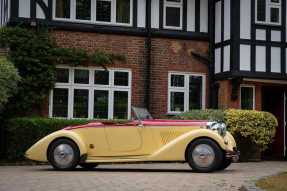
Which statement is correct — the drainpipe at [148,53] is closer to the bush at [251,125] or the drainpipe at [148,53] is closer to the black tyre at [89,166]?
the bush at [251,125]

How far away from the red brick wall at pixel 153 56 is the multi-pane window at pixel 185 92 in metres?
0.21

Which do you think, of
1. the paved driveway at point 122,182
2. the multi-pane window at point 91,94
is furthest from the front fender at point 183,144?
the multi-pane window at point 91,94

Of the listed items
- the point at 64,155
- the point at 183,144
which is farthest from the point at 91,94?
the point at 183,144

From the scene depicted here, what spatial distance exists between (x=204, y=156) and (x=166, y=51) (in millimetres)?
7992

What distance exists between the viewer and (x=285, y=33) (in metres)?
19.2

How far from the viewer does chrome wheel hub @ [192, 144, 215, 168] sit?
12422 mm

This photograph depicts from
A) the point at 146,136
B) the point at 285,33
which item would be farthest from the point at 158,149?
the point at 285,33

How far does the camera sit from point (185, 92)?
20.1m

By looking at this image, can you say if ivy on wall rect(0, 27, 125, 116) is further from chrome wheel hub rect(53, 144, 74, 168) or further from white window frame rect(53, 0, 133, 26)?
chrome wheel hub rect(53, 144, 74, 168)

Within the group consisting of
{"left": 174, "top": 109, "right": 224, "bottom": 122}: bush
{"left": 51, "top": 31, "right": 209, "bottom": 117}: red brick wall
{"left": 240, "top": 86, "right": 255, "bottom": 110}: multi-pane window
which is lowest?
{"left": 174, "top": 109, "right": 224, "bottom": 122}: bush

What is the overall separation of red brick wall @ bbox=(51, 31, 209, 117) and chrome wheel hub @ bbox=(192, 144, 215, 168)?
720 cm

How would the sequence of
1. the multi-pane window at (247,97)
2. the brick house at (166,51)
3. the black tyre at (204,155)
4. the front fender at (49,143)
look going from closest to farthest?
the black tyre at (204,155) → the front fender at (49,143) → the brick house at (166,51) → the multi-pane window at (247,97)

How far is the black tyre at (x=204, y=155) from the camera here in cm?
1238

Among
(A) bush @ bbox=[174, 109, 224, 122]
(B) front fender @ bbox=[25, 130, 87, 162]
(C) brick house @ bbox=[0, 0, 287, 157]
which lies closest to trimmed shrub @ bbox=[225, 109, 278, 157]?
(A) bush @ bbox=[174, 109, 224, 122]
